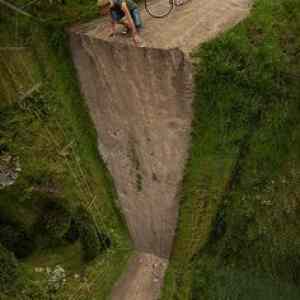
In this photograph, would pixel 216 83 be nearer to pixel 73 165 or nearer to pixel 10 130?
pixel 73 165

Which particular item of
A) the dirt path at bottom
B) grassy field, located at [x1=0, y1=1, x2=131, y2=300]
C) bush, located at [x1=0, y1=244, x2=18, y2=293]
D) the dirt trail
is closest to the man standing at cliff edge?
the dirt trail

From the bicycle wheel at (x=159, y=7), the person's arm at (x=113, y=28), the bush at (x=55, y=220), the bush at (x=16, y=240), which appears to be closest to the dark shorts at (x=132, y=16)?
the person's arm at (x=113, y=28)

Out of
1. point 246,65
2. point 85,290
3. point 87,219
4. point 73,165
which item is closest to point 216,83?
point 246,65

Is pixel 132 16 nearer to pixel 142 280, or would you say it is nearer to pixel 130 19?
pixel 130 19

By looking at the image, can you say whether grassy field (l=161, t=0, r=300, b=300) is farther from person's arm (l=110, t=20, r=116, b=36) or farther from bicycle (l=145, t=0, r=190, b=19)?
person's arm (l=110, t=20, r=116, b=36)

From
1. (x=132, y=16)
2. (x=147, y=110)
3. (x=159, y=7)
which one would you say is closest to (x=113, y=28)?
(x=132, y=16)

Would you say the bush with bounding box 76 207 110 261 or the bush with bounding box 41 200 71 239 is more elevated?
the bush with bounding box 41 200 71 239
